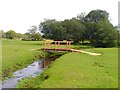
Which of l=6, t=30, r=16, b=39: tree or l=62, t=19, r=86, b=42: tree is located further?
l=6, t=30, r=16, b=39: tree

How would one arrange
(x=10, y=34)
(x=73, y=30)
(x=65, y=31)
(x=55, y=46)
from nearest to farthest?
(x=55, y=46)
(x=65, y=31)
(x=73, y=30)
(x=10, y=34)

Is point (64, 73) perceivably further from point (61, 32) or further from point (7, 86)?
point (61, 32)

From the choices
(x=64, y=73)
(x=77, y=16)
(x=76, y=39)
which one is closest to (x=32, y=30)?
(x=77, y=16)

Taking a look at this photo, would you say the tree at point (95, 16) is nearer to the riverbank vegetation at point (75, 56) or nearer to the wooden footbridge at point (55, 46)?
the riverbank vegetation at point (75, 56)

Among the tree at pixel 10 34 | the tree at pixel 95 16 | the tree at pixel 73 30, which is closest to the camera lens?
the tree at pixel 73 30

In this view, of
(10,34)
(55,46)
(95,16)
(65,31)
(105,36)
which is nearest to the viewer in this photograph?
(55,46)

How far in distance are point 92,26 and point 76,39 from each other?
8.76 meters

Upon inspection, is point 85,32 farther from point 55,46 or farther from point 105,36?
point 55,46

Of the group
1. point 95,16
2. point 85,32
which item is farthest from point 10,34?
point 85,32

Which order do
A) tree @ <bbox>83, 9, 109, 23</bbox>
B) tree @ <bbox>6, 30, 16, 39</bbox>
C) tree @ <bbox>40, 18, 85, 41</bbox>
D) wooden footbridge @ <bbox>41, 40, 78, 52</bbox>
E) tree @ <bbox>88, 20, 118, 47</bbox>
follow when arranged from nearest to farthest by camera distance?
wooden footbridge @ <bbox>41, 40, 78, 52</bbox> < tree @ <bbox>88, 20, 118, 47</bbox> < tree @ <bbox>40, 18, 85, 41</bbox> < tree @ <bbox>83, 9, 109, 23</bbox> < tree @ <bbox>6, 30, 16, 39</bbox>

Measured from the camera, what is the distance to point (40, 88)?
17172 millimetres

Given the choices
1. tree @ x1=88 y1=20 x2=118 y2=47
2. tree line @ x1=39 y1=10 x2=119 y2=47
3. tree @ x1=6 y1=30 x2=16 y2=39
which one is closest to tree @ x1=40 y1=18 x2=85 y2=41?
tree line @ x1=39 y1=10 x2=119 y2=47

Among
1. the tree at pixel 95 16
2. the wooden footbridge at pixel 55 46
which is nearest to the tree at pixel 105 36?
the wooden footbridge at pixel 55 46

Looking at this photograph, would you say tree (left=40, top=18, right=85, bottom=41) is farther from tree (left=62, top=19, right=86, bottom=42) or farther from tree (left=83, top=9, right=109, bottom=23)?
tree (left=83, top=9, right=109, bottom=23)
